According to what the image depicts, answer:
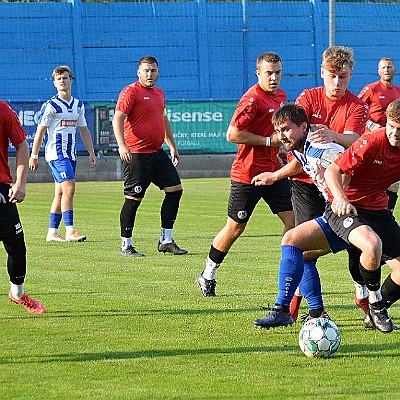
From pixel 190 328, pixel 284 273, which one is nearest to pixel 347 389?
pixel 284 273

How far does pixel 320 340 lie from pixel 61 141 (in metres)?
8.65

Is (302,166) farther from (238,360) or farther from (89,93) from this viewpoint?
(89,93)

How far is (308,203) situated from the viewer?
8.19 meters

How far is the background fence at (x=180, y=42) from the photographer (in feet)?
122

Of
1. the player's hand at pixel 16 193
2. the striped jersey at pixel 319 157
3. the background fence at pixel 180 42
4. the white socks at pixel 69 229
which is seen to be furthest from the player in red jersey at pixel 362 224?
the background fence at pixel 180 42

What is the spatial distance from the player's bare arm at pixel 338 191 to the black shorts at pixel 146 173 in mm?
5942

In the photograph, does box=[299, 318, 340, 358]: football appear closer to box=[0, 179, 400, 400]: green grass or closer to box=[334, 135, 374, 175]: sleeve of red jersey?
box=[0, 179, 400, 400]: green grass

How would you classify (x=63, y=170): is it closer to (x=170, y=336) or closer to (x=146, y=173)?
(x=146, y=173)

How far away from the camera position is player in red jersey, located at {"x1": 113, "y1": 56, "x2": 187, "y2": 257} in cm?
1271

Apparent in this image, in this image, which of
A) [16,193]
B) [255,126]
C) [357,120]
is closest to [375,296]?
[357,120]

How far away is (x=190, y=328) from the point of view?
782 cm

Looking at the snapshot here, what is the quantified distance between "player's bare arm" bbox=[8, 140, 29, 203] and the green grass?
1.02 m

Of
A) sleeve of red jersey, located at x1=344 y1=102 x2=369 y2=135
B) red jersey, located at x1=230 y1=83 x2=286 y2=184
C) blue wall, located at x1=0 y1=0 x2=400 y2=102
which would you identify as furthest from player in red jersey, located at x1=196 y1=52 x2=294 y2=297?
blue wall, located at x1=0 y1=0 x2=400 y2=102

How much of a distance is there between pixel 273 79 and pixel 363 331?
283 centimetres
